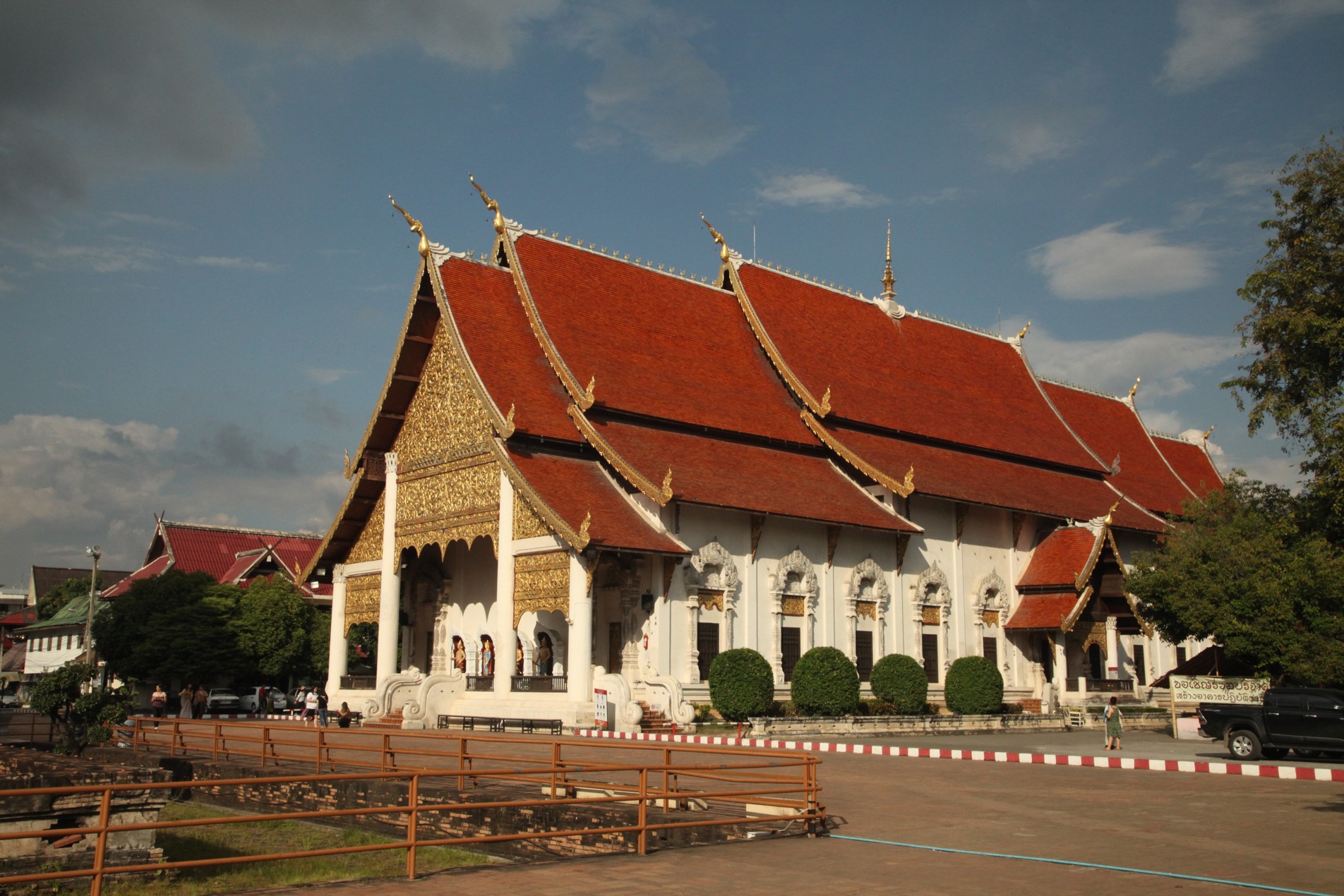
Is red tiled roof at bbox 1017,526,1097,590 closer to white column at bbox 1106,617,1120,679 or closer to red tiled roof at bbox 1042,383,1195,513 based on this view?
white column at bbox 1106,617,1120,679

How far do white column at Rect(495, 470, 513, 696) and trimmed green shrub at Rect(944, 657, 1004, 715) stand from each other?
33.8ft

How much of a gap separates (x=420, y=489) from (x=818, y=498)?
9.29m

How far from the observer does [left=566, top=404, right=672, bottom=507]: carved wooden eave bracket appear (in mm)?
24422

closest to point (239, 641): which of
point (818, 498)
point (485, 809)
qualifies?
point (818, 498)

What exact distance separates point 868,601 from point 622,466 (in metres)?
8.19

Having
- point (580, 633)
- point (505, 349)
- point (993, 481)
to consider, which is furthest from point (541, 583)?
point (993, 481)

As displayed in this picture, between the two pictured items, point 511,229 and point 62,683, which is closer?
point 62,683

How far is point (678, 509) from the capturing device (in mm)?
26094

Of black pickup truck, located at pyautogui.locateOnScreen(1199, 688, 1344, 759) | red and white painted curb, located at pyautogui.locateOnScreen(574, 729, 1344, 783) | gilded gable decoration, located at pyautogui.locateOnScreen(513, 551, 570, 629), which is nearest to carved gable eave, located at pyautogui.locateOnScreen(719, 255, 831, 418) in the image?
gilded gable decoration, located at pyautogui.locateOnScreen(513, 551, 570, 629)

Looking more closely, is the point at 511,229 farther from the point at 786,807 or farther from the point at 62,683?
the point at 786,807

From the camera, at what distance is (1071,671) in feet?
109

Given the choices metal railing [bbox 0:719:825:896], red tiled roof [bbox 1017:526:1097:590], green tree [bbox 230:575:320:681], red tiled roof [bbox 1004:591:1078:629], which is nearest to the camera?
metal railing [bbox 0:719:825:896]

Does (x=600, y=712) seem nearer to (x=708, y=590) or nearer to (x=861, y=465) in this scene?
(x=708, y=590)

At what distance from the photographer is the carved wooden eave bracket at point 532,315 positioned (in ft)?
86.9
